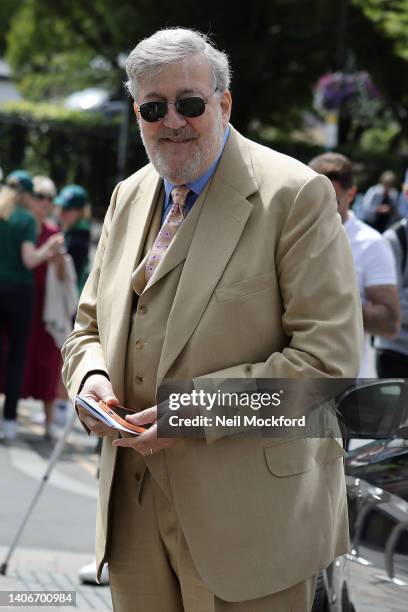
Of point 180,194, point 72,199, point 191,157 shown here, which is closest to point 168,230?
point 180,194

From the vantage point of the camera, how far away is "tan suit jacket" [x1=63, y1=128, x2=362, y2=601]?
2.88 meters

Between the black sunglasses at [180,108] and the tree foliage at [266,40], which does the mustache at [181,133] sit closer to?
the black sunglasses at [180,108]

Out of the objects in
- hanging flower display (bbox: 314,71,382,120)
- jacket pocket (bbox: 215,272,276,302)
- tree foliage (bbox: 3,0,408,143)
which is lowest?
jacket pocket (bbox: 215,272,276,302)

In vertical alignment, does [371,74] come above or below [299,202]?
above

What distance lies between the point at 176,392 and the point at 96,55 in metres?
30.3

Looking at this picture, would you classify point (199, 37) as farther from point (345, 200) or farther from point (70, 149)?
point (70, 149)

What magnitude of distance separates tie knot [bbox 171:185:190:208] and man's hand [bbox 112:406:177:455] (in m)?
0.56

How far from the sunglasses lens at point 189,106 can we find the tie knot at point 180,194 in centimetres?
21

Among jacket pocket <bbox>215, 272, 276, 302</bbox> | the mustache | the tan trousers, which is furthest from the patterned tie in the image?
the tan trousers

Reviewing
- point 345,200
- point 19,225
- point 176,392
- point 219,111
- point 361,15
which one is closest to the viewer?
point 176,392

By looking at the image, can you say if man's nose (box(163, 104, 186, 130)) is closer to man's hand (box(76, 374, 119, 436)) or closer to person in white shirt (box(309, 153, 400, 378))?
man's hand (box(76, 374, 119, 436))

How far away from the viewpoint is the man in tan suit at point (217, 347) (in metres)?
2.88

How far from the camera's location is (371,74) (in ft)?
92.6

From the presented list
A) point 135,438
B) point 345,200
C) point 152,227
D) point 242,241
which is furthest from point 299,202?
point 345,200
